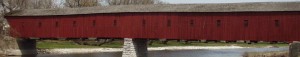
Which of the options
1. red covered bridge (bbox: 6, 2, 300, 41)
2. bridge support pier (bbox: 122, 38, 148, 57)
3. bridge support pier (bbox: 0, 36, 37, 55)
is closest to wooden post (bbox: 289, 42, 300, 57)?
red covered bridge (bbox: 6, 2, 300, 41)

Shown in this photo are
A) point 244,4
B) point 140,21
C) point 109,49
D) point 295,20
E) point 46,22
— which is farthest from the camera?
point 109,49

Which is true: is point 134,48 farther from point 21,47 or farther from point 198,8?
point 21,47

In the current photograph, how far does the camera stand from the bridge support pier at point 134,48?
29781mm

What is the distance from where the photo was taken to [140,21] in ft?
99.0

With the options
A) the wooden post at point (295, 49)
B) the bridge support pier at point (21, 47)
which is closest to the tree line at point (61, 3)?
the bridge support pier at point (21, 47)

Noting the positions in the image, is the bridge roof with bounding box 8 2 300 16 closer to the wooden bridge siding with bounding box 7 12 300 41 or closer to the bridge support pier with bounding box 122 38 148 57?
the wooden bridge siding with bounding box 7 12 300 41

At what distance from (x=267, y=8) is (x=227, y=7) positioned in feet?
7.41

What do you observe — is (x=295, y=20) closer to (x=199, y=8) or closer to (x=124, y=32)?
(x=199, y=8)

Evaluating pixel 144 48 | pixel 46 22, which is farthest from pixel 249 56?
pixel 46 22

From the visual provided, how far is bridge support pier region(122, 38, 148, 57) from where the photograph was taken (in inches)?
1172

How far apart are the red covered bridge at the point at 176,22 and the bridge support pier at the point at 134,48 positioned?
461mm

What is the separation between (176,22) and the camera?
94.4 ft

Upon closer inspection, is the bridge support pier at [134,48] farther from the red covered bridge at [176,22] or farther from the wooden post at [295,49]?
the wooden post at [295,49]

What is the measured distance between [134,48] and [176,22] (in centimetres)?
301
